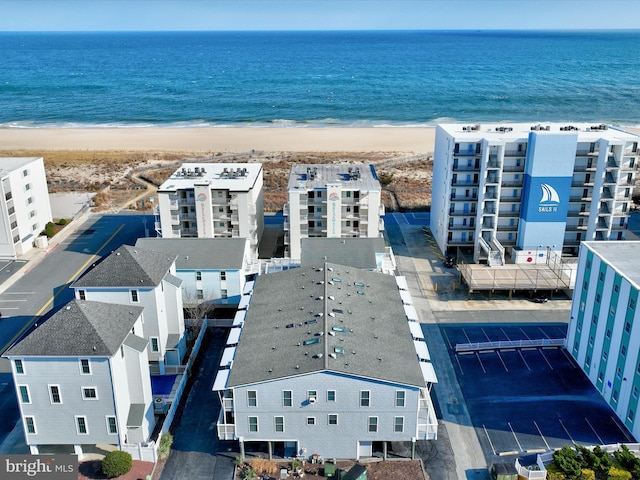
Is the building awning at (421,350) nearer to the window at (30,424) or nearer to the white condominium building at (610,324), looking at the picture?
the white condominium building at (610,324)

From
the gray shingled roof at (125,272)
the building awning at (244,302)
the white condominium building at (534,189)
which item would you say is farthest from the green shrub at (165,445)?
the white condominium building at (534,189)

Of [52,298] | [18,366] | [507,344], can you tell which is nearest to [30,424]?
[18,366]

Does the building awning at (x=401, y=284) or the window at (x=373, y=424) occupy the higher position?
the building awning at (x=401, y=284)

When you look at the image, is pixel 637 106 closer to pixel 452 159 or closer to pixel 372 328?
pixel 452 159

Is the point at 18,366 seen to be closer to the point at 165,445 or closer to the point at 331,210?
the point at 165,445

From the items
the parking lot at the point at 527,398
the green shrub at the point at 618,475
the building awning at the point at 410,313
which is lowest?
the parking lot at the point at 527,398

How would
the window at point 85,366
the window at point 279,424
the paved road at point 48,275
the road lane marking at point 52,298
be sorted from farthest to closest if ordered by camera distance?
the road lane marking at point 52,298 < the paved road at point 48,275 < the window at point 279,424 < the window at point 85,366
